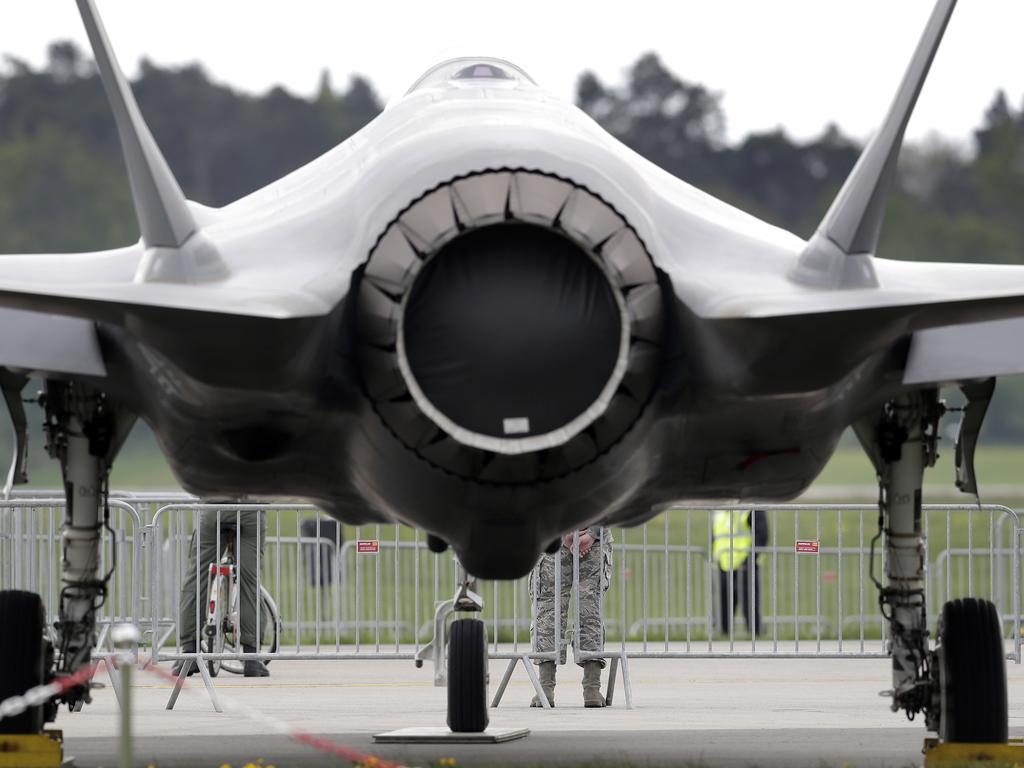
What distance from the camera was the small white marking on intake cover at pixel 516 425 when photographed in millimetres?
6812

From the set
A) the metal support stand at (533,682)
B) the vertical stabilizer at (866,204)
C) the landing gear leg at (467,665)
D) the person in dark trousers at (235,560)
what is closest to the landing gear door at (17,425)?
the landing gear leg at (467,665)

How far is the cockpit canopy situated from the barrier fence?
2762mm

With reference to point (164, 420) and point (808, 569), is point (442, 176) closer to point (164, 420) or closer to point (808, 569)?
point (164, 420)

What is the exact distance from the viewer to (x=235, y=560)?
629 inches

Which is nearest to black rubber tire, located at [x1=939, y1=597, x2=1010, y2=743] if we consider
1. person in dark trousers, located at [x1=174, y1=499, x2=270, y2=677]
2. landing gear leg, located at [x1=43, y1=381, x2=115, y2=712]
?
landing gear leg, located at [x1=43, y1=381, x2=115, y2=712]

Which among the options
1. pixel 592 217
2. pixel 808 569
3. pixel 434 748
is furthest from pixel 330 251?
pixel 808 569

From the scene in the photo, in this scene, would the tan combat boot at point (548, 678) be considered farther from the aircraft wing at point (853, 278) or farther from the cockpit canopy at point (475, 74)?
the aircraft wing at point (853, 278)

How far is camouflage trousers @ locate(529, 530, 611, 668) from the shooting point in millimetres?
14562

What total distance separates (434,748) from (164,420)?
3.62m

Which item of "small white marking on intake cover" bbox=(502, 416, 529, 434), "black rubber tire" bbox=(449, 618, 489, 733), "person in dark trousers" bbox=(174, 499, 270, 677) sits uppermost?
"small white marking on intake cover" bbox=(502, 416, 529, 434)

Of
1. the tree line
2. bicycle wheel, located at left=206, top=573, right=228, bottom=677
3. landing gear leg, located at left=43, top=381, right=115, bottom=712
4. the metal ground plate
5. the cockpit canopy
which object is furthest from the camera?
the tree line

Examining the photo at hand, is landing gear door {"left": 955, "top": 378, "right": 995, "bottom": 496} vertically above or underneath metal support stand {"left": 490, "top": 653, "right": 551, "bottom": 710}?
above

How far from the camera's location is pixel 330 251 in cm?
720

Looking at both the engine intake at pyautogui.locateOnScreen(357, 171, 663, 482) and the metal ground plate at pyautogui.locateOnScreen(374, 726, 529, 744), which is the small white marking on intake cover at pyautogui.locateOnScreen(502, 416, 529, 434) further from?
the metal ground plate at pyautogui.locateOnScreen(374, 726, 529, 744)
